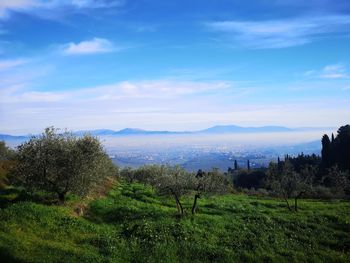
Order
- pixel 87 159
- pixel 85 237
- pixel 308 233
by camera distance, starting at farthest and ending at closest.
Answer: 1. pixel 87 159
2. pixel 308 233
3. pixel 85 237

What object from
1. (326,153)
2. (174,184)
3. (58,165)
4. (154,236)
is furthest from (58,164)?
(326,153)

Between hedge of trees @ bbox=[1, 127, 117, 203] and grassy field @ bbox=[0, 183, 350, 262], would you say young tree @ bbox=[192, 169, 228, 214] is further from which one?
hedge of trees @ bbox=[1, 127, 117, 203]

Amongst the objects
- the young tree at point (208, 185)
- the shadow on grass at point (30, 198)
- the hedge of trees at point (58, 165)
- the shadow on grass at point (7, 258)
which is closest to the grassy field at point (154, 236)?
the shadow on grass at point (7, 258)

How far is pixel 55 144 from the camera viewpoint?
38.8 metres

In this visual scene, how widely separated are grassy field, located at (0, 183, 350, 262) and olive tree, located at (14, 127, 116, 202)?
184 cm

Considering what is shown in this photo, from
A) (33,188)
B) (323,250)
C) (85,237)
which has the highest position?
(33,188)

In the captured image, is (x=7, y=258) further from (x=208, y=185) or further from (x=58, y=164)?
(x=208, y=185)

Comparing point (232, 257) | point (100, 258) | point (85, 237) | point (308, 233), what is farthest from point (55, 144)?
point (308, 233)

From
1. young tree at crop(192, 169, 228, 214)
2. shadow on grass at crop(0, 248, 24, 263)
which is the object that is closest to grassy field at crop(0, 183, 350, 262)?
shadow on grass at crop(0, 248, 24, 263)

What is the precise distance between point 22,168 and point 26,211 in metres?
7.41

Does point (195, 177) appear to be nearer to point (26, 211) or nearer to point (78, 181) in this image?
point (78, 181)

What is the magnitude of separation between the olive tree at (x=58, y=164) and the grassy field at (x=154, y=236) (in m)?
1.84

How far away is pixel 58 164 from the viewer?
38.6 m

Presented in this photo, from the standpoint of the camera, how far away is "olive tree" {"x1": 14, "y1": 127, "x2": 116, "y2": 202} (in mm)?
38125
